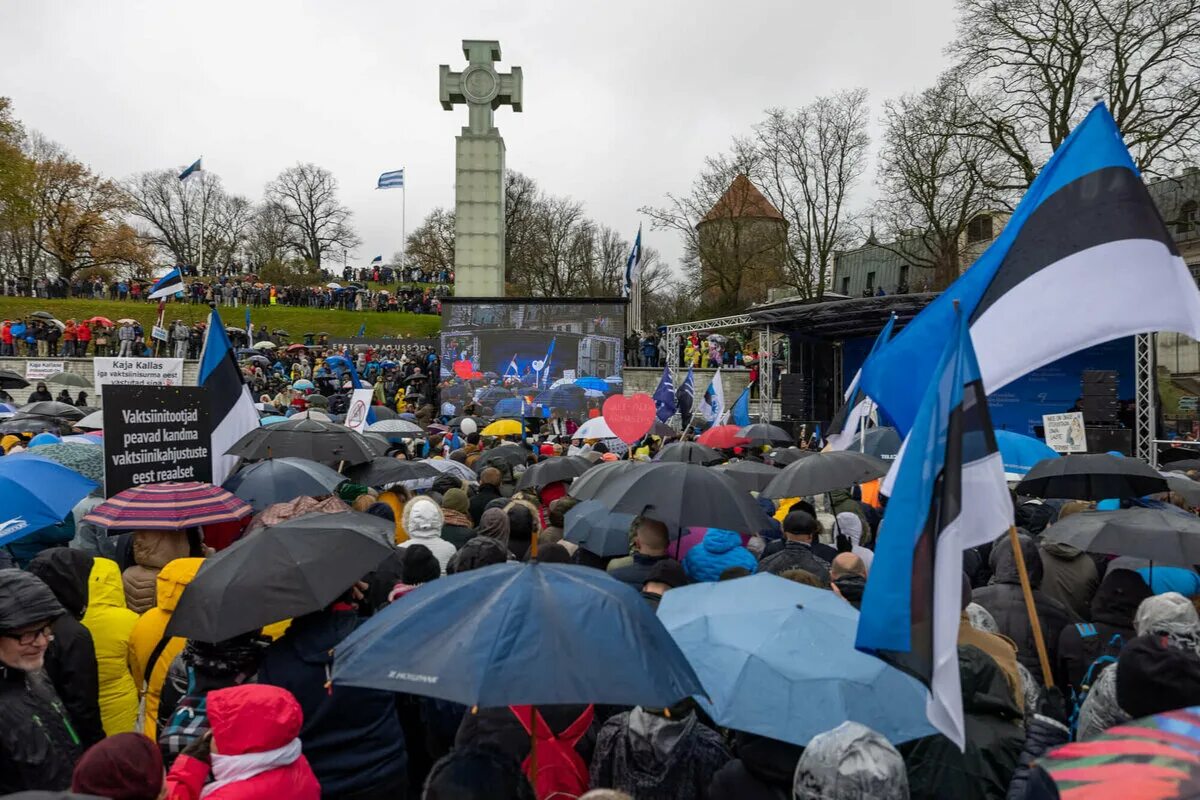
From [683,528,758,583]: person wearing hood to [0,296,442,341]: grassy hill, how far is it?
40.3 meters

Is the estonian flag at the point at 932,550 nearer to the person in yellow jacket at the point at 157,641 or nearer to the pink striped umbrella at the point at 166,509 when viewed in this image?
the person in yellow jacket at the point at 157,641

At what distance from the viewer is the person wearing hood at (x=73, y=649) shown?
12.3 feet

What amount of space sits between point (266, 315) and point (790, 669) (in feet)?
165

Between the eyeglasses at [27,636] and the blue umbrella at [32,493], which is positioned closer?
the eyeglasses at [27,636]

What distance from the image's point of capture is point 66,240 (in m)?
59.8

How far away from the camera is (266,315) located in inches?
1951

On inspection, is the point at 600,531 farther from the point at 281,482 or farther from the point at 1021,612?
the point at 1021,612

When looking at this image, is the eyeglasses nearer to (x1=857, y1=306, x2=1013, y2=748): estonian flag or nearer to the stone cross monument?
(x1=857, y1=306, x2=1013, y2=748): estonian flag

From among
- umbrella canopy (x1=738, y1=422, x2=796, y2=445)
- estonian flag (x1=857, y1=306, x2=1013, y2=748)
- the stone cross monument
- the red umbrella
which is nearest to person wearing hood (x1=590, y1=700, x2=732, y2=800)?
estonian flag (x1=857, y1=306, x2=1013, y2=748)

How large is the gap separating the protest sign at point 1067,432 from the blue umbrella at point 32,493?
31.8ft

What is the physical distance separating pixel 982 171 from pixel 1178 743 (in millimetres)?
30755

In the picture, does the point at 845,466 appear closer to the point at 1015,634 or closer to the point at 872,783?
the point at 1015,634

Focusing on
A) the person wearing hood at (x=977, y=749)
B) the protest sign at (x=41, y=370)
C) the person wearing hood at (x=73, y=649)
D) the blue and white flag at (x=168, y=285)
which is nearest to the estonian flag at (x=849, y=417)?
the person wearing hood at (x=977, y=749)

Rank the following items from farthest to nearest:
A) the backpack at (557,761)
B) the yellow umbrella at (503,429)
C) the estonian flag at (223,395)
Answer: the yellow umbrella at (503,429) → the estonian flag at (223,395) → the backpack at (557,761)
